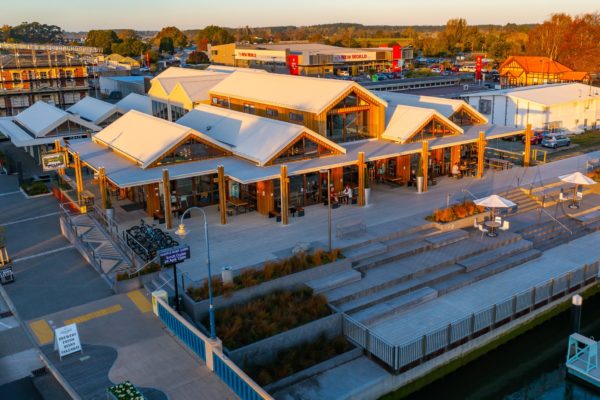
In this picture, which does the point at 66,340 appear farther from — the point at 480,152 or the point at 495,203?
the point at 480,152

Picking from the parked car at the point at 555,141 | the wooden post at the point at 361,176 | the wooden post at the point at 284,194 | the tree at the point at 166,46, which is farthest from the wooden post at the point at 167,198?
the tree at the point at 166,46

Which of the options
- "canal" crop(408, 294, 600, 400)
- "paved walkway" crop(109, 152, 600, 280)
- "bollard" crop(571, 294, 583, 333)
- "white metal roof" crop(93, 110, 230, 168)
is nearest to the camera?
"canal" crop(408, 294, 600, 400)

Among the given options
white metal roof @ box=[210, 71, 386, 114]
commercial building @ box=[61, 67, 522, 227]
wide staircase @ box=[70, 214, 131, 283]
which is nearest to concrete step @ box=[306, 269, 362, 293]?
commercial building @ box=[61, 67, 522, 227]

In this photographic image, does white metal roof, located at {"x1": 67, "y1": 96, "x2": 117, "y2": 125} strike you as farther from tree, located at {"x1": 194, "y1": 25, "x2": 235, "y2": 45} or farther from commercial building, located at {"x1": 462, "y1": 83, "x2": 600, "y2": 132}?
tree, located at {"x1": 194, "y1": 25, "x2": 235, "y2": 45}

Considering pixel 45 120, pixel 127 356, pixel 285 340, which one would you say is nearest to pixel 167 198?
pixel 127 356

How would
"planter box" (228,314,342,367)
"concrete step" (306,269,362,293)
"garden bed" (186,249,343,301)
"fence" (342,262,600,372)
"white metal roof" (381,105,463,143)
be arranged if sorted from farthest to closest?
1. "white metal roof" (381,105,463,143)
2. "concrete step" (306,269,362,293)
3. "garden bed" (186,249,343,301)
4. "fence" (342,262,600,372)
5. "planter box" (228,314,342,367)
